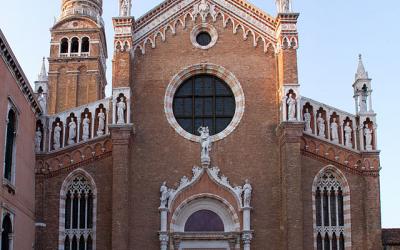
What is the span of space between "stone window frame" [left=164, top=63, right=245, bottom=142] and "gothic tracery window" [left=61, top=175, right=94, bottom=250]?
3802 mm

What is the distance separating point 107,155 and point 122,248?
3.57m

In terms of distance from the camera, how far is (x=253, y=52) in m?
26.8

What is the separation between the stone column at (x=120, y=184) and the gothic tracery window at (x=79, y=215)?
1412mm

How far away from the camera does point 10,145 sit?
21953mm

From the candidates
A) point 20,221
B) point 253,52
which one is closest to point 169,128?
point 253,52

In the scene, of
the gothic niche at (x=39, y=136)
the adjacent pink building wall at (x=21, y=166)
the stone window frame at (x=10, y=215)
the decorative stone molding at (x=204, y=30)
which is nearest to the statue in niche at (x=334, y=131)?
the decorative stone molding at (x=204, y=30)

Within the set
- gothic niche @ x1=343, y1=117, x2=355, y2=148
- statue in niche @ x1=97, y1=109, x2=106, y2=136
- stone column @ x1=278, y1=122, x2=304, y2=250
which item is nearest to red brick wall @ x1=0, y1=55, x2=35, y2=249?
statue in niche @ x1=97, y1=109, x2=106, y2=136

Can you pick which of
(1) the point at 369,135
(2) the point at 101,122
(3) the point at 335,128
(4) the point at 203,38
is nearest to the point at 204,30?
(4) the point at 203,38

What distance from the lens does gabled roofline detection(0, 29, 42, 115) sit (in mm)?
20219

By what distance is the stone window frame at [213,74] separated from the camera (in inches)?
1022

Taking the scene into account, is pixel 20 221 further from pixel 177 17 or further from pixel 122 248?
pixel 177 17

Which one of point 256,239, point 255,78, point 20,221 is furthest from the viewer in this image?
point 255,78

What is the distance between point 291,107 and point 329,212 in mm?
3870

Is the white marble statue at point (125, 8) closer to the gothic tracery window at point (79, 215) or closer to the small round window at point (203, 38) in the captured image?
the small round window at point (203, 38)
